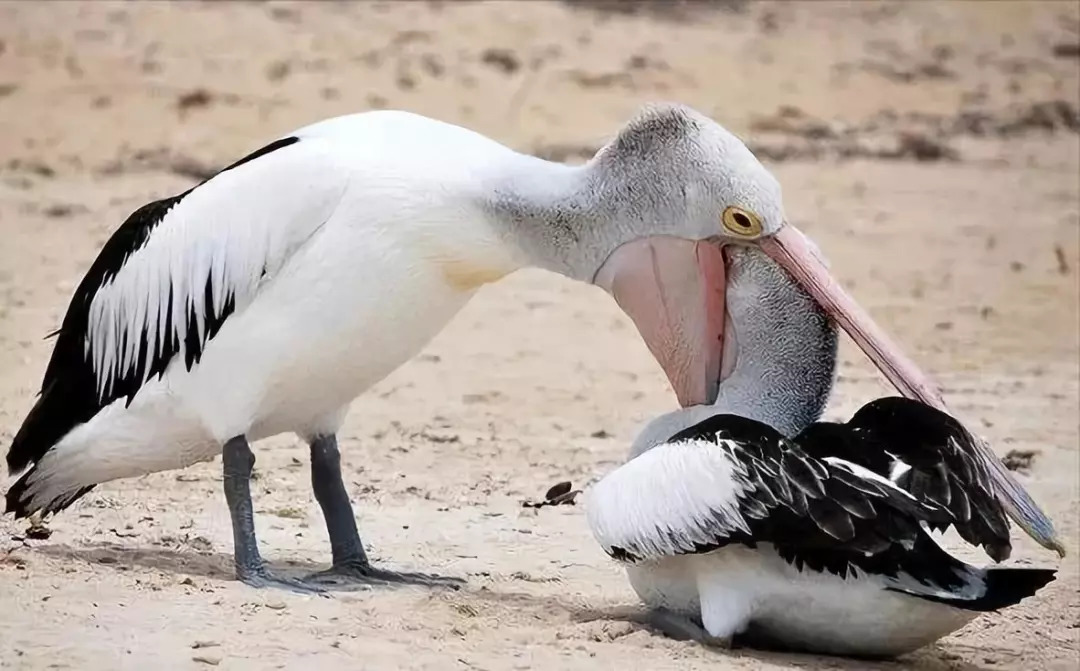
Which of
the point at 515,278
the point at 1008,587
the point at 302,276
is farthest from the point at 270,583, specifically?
the point at 515,278

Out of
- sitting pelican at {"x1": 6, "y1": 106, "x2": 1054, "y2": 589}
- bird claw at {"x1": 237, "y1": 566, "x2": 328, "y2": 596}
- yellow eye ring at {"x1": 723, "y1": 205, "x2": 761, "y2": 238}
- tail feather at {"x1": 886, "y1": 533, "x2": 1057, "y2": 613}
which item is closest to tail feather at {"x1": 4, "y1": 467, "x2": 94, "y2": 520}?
sitting pelican at {"x1": 6, "y1": 106, "x2": 1054, "y2": 589}

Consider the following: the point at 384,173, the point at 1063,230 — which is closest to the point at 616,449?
the point at 384,173

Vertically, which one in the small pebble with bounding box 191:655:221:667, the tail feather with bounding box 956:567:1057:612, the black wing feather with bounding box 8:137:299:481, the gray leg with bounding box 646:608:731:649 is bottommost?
the small pebble with bounding box 191:655:221:667

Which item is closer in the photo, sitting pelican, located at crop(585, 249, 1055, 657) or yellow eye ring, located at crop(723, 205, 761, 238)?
sitting pelican, located at crop(585, 249, 1055, 657)

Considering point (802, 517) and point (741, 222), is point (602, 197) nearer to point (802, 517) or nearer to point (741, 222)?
point (741, 222)

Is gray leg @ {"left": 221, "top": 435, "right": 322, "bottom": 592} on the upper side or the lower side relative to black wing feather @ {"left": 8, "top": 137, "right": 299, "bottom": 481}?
lower

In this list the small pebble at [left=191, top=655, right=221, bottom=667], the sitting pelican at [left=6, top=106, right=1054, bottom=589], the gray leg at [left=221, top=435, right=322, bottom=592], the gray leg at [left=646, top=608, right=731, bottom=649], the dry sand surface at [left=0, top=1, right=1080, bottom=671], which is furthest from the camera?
the gray leg at [left=221, top=435, right=322, bottom=592]

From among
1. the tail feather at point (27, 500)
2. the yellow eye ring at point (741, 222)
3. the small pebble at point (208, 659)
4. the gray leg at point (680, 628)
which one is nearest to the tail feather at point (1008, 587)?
the gray leg at point (680, 628)

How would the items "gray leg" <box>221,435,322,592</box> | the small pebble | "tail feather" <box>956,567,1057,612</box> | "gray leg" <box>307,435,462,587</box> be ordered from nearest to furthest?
the small pebble → "tail feather" <box>956,567,1057,612</box> → "gray leg" <box>221,435,322,592</box> → "gray leg" <box>307,435,462,587</box>

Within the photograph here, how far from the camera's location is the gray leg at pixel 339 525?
4.44 meters

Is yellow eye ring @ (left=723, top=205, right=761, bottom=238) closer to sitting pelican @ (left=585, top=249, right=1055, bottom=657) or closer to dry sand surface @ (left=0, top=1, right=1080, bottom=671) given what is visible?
sitting pelican @ (left=585, top=249, right=1055, bottom=657)

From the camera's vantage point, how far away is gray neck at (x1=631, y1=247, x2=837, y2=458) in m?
4.00

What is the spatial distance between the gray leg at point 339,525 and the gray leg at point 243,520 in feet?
0.77

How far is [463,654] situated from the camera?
3.63m
